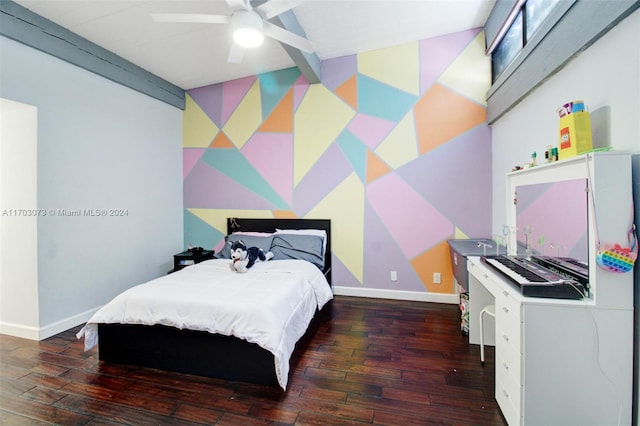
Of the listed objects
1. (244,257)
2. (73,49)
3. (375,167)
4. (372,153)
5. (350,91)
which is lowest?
(244,257)

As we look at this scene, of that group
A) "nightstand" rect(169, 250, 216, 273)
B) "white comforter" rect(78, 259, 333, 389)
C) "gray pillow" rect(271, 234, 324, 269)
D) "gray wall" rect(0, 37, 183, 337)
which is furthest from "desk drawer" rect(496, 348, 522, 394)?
"gray wall" rect(0, 37, 183, 337)

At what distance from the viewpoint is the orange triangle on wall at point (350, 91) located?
3.64m

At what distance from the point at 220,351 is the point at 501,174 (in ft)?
10.2

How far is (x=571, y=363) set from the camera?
1.37 meters

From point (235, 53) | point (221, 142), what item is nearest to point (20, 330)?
point (221, 142)

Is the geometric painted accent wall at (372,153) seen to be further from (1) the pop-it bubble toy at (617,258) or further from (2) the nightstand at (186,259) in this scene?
(1) the pop-it bubble toy at (617,258)

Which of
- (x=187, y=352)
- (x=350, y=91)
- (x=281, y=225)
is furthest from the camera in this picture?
(x=281, y=225)

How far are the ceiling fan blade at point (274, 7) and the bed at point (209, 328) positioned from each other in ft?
6.89

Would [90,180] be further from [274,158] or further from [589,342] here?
[589,342]

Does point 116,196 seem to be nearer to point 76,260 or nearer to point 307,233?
point 76,260

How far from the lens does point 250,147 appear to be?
405cm

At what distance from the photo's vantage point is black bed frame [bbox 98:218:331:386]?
6.40ft

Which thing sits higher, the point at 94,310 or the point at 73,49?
the point at 73,49

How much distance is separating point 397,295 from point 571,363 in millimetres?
2229
